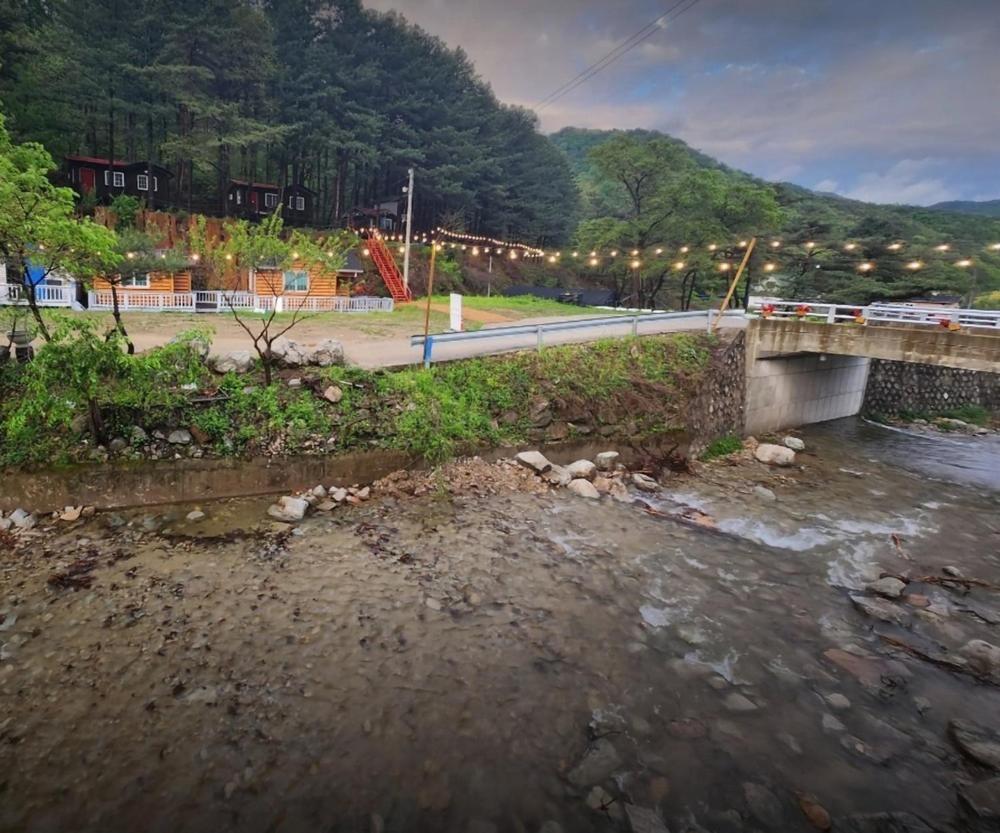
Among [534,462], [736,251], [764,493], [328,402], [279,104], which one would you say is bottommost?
[764,493]

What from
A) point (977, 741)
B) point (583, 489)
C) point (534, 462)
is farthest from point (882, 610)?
point (534, 462)

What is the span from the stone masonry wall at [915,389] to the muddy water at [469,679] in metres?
13.5

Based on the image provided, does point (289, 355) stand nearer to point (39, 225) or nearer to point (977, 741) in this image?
point (39, 225)

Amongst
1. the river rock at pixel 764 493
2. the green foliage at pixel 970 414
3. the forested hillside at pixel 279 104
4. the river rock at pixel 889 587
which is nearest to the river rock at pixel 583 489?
the river rock at pixel 764 493

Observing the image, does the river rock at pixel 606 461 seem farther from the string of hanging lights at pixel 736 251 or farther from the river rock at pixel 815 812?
the string of hanging lights at pixel 736 251

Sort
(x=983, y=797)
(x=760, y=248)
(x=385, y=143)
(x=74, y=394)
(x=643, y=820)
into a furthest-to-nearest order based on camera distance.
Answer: (x=385, y=143)
(x=760, y=248)
(x=74, y=394)
(x=983, y=797)
(x=643, y=820)

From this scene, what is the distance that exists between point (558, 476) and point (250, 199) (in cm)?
3814

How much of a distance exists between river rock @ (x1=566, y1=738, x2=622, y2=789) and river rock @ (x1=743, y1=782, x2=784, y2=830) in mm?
1081

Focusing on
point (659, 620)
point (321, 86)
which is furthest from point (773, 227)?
point (321, 86)

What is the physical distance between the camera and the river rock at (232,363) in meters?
10.2

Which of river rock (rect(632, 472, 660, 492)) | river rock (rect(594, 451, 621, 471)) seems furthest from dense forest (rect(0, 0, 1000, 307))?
river rock (rect(632, 472, 660, 492))

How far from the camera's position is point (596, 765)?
4625 millimetres

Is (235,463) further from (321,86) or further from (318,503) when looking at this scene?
(321,86)

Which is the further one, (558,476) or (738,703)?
(558,476)
